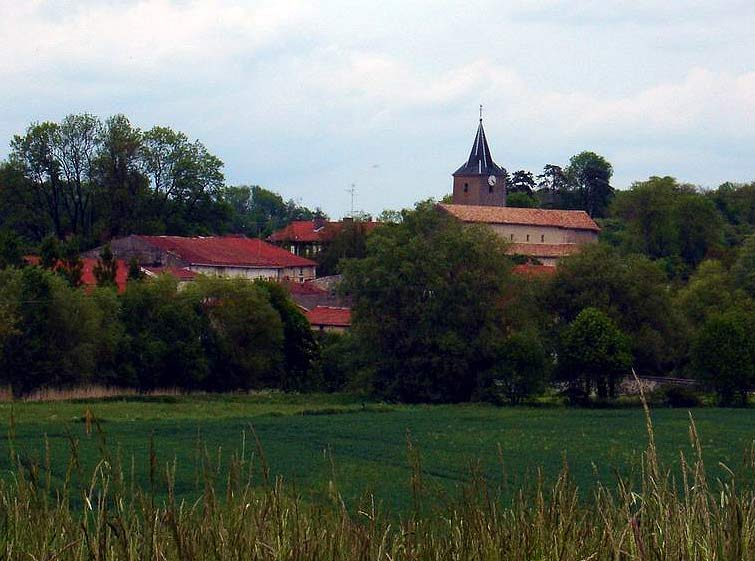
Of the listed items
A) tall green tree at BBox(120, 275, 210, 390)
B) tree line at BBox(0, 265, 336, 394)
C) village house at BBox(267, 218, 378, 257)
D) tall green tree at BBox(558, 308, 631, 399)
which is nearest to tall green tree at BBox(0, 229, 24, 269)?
tree line at BBox(0, 265, 336, 394)

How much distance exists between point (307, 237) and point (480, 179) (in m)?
15.9

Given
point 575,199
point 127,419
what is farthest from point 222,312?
point 575,199

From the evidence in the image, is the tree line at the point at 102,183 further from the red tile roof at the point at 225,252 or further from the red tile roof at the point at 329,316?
the red tile roof at the point at 329,316

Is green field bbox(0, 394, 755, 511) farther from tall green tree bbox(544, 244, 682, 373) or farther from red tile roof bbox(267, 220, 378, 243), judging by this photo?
red tile roof bbox(267, 220, 378, 243)

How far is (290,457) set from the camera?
95.9 feet

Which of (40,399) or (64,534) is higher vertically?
(64,534)

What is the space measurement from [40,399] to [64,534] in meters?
43.3

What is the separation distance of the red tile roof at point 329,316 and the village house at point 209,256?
15.5 ft

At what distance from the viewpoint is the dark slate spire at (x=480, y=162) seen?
103000 mm

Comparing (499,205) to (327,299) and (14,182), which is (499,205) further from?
(14,182)

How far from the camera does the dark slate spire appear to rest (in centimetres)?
10300

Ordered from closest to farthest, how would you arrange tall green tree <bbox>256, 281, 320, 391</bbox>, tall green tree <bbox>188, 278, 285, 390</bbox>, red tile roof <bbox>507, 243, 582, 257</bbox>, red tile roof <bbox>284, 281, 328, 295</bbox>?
tall green tree <bbox>188, 278, 285, 390</bbox>
tall green tree <bbox>256, 281, 320, 391</bbox>
red tile roof <bbox>284, 281, 328, 295</bbox>
red tile roof <bbox>507, 243, 582, 257</bbox>

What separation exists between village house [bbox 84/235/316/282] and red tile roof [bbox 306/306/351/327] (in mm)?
4730

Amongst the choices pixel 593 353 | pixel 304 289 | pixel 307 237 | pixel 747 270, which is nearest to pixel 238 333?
pixel 593 353
